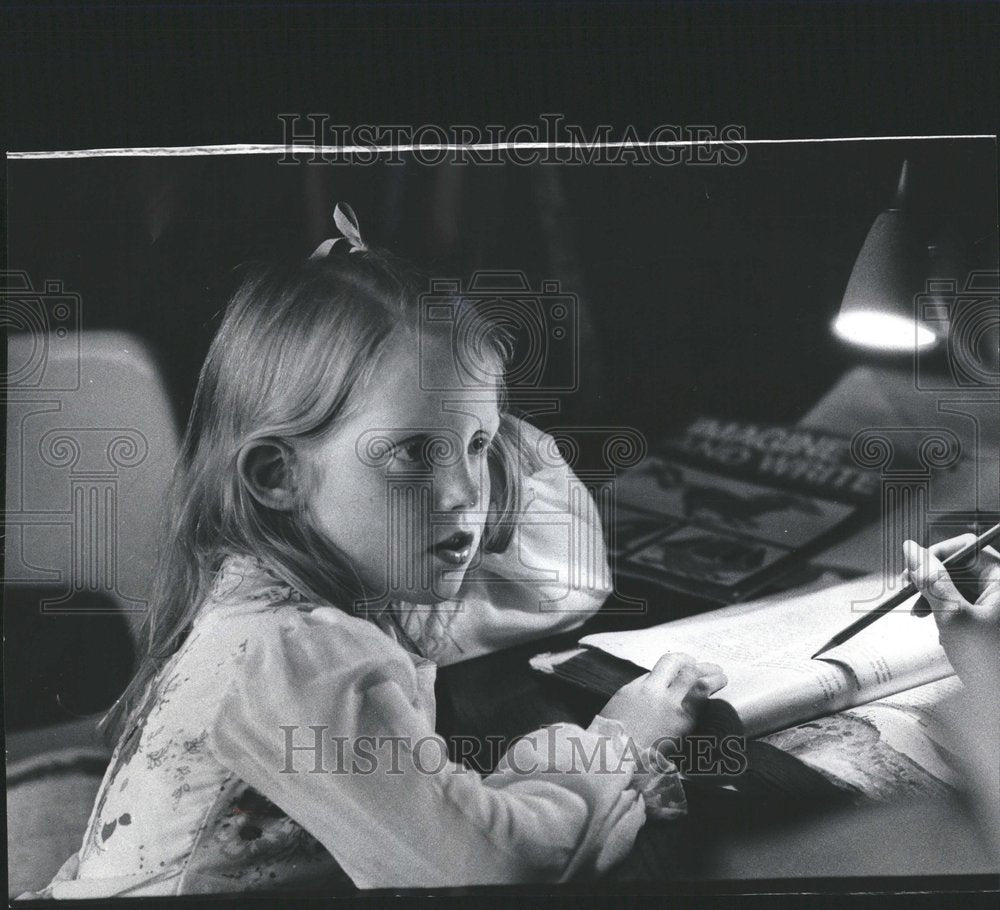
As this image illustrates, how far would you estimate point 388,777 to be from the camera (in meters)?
1.72

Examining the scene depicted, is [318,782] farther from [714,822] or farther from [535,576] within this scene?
[714,822]

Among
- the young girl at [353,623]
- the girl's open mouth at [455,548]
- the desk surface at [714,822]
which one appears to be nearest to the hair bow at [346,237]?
the young girl at [353,623]

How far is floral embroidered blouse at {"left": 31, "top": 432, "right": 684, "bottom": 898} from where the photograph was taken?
170cm

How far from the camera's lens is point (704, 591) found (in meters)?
1.79

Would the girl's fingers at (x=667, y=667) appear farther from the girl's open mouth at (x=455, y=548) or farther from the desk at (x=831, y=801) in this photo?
the girl's open mouth at (x=455, y=548)

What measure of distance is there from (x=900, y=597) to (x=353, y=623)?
3.37 ft

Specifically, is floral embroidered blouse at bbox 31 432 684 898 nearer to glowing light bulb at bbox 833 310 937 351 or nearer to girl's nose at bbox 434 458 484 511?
girl's nose at bbox 434 458 484 511

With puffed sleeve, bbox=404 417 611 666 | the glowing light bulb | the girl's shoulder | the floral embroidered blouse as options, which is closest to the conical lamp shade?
the glowing light bulb

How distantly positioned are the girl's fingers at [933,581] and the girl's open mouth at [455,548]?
83cm

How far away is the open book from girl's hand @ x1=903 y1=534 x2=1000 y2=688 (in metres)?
0.03

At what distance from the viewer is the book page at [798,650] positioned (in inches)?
68.9

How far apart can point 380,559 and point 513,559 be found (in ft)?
0.81

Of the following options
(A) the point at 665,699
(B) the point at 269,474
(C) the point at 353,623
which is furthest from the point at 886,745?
(B) the point at 269,474

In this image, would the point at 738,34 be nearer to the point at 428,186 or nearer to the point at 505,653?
the point at 428,186
